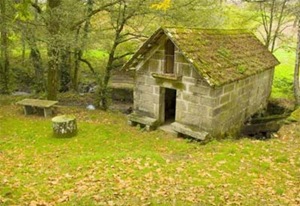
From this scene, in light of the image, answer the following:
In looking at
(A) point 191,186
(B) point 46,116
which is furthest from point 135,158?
(B) point 46,116

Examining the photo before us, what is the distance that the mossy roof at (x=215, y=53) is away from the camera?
1141 centimetres

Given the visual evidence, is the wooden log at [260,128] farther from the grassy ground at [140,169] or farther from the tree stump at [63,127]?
the tree stump at [63,127]

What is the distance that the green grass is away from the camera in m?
22.0

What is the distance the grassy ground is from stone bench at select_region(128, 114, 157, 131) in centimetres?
44

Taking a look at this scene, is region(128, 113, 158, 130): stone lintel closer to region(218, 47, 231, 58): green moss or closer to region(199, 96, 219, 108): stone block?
region(199, 96, 219, 108): stone block

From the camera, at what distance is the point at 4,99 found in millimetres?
18188

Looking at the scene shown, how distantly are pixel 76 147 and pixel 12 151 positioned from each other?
2029 mm

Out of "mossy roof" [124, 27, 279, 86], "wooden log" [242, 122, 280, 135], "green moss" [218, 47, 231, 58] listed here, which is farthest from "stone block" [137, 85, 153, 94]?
"wooden log" [242, 122, 280, 135]

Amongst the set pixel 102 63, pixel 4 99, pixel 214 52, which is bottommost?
pixel 4 99

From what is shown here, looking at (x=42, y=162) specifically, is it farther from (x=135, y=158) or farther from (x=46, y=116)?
(x=46, y=116)

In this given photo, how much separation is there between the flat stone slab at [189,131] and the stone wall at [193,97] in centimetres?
18

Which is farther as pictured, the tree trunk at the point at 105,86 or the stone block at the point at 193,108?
the tree trunk at the point at 105,86

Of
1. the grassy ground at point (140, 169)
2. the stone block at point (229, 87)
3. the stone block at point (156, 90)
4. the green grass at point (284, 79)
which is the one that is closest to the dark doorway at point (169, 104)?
the stone block at point (156, 90)

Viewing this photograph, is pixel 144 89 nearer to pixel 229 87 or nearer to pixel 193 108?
pixel 193 108
